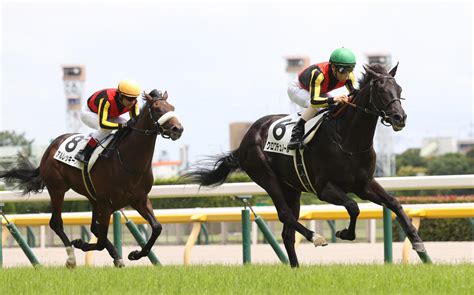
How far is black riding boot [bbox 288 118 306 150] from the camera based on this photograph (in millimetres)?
8055

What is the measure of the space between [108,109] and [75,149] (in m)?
0.57

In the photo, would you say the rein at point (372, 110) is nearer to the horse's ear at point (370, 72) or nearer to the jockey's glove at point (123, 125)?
the horse's ear at point (370, 72)

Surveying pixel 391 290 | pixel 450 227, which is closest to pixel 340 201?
pixel 391 290

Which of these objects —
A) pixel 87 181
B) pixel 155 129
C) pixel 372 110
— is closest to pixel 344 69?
pixel 372 110

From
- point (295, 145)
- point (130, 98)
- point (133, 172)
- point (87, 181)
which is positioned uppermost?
point (130, 98)

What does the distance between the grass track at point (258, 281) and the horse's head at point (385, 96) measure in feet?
3.15

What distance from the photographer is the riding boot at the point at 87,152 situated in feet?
29.0

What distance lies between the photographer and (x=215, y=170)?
9.26 metres

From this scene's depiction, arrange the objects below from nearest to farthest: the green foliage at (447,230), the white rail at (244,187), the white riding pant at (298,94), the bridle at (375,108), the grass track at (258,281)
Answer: the grass track at (258,281)
the bridle at (375,108)
the white riding pant at (298,94)
the white rail at (244,187)
the green foliage at (447,230)

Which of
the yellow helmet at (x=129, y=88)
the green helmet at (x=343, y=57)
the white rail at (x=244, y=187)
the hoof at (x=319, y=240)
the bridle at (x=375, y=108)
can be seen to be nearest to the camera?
the bridle at (x=375, y=108)

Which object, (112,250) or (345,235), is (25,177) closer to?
(112,250)

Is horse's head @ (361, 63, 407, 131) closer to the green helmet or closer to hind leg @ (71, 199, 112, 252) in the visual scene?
the green helmet

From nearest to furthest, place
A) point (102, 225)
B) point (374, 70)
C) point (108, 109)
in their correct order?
point (374, 70)
point (102, 225)
point (108, 109)

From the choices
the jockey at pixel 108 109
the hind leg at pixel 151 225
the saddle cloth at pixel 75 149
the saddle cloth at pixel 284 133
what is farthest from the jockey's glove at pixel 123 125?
the saddle cloth at pixel 284 133
